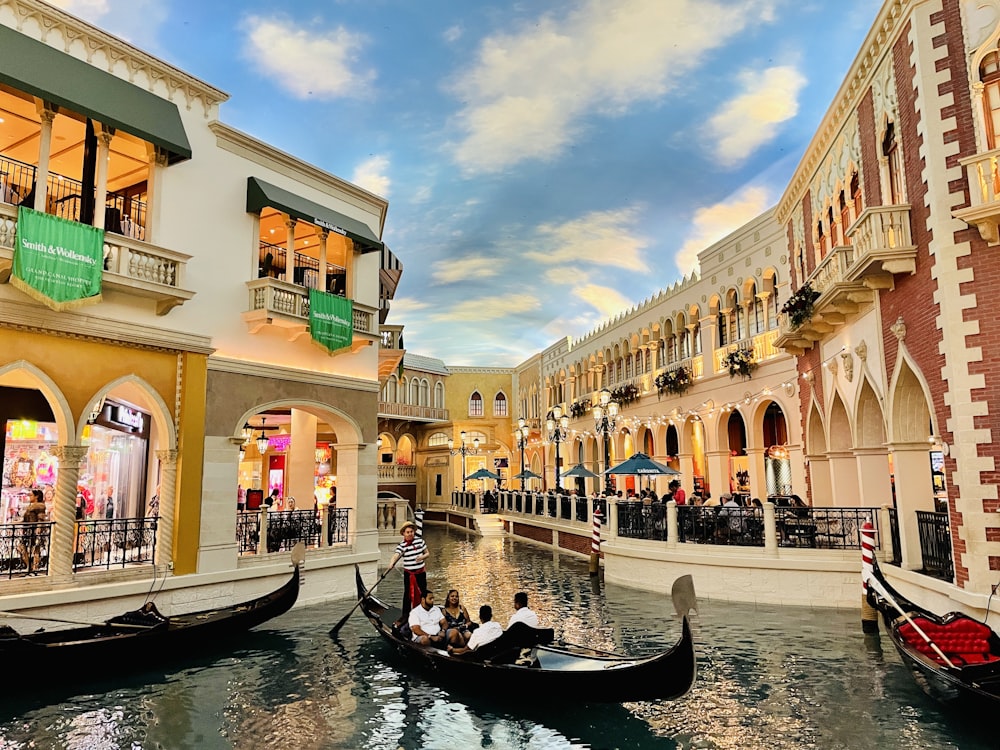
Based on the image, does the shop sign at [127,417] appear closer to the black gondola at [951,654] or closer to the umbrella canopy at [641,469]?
the umbrella canopy at [641,469]

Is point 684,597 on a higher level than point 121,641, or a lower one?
higher

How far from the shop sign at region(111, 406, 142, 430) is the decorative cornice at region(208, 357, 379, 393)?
208 centimetres

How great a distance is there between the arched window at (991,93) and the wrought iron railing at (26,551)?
33.9 ft

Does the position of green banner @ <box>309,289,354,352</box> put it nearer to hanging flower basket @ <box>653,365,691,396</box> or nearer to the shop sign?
the shop sign

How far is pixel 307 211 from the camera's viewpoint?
9789mm

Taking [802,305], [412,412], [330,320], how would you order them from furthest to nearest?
1. [412,412]
2. [802,305]
3. [330,320]

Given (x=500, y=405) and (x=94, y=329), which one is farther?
(x=500, y=405)

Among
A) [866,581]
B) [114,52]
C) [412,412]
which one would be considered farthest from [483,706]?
[412,412]

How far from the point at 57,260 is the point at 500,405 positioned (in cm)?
2605

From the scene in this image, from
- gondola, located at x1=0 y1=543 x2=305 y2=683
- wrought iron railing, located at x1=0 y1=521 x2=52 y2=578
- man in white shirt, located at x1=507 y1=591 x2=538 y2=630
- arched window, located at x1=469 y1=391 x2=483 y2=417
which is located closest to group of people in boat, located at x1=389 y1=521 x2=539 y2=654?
man in white shirt, located at x1=507 y1=591 x2=538 y2=630

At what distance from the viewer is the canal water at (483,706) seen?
4.98m

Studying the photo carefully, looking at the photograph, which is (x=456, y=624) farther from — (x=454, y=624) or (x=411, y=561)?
(x=411, y=561)

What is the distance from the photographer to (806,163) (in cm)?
1151

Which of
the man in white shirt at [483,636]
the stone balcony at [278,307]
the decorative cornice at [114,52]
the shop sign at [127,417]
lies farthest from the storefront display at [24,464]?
the man in white shirt at [483,636]
